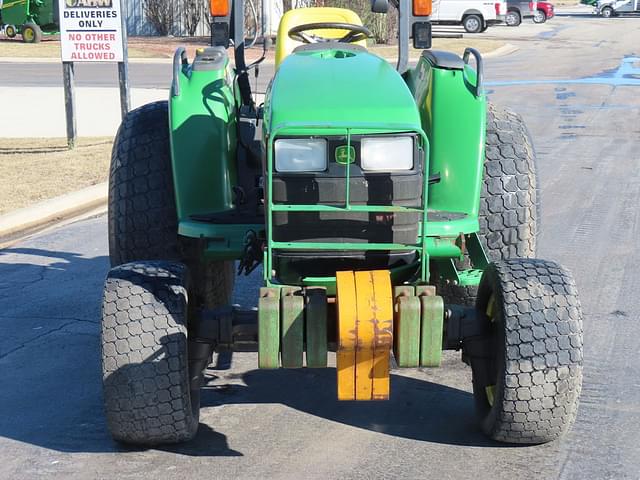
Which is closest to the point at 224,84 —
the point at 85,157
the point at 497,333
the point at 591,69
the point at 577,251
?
the point at 497,333

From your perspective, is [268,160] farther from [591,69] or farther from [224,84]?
[591,69]

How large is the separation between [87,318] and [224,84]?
85.7 inches

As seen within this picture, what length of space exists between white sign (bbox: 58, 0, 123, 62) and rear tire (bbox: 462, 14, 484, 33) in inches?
1176

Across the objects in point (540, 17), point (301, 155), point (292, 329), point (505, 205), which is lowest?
point (540, 17)

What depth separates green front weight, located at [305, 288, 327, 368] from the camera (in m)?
4.59

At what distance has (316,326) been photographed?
4609 millimetres

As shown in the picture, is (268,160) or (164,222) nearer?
(268,160)

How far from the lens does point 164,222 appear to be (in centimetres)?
585

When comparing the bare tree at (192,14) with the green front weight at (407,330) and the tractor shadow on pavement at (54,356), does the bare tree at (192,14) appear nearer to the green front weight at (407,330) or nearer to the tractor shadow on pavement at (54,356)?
the tractor shadow on pavement at (54,356)

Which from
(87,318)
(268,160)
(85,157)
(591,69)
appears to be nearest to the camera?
(268,160)

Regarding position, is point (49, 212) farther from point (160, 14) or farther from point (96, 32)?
point (160, 14)

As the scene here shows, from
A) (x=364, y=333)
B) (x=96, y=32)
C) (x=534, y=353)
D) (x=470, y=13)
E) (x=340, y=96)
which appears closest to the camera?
(x=364, y=333)

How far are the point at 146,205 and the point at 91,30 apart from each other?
9.43 metres

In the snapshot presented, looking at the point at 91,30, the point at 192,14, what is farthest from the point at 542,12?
the point at 91,30
